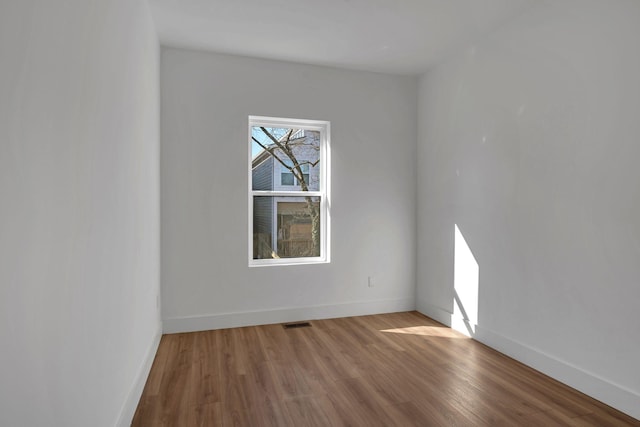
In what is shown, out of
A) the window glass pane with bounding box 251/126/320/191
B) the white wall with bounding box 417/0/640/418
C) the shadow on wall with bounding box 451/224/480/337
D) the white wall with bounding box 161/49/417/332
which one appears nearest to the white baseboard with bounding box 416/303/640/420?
the white wall with bounding box 417/0/640/418

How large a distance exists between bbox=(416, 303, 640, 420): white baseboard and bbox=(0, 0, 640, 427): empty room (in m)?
0.01

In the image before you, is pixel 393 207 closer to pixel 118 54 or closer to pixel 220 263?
pixel 220 263

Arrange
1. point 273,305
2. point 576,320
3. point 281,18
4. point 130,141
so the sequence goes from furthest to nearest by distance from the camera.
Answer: point 273,305, point 281,18, point 576,320, point 130,141

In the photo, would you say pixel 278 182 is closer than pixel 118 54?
No

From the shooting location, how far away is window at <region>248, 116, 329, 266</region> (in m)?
3.87

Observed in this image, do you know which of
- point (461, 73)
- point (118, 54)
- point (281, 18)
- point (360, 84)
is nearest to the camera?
point (118, 54)

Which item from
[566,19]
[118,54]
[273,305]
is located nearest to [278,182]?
[273,305]

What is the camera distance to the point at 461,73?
3.54 meters

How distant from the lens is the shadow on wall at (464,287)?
336 centimetres

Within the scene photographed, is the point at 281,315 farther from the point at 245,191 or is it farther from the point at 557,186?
the point at 557,186

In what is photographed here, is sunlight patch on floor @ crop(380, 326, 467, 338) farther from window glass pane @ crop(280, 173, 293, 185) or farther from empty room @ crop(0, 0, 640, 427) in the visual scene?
window glass pane @ crop(280, 173, 293, 185)

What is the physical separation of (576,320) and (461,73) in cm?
230

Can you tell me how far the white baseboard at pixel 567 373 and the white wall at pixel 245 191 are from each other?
50.3 inches

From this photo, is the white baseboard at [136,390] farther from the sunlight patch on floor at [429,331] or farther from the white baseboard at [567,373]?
the white baseboard at [567,373]
